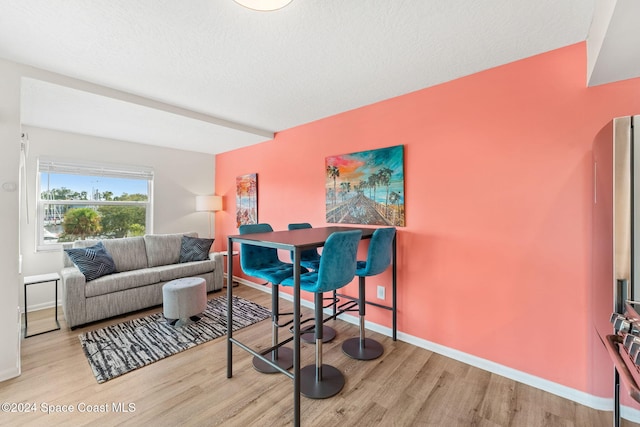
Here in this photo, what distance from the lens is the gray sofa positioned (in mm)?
→ 2756

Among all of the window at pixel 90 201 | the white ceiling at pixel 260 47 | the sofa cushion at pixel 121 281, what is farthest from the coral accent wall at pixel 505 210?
the window at pixel 90 201

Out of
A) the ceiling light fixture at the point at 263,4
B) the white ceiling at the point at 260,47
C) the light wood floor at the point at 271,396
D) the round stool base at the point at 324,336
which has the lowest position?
the light wood floor at the point at 271,396

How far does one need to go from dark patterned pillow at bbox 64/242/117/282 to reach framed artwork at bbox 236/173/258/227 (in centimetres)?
184

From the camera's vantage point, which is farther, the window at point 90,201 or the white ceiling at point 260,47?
the window at point 90,201

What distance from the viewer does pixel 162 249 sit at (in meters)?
3.82

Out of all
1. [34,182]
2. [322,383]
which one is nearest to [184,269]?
[34,182]

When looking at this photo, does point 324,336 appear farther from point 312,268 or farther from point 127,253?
point 127,253

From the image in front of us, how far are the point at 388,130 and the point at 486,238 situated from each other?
136 cm

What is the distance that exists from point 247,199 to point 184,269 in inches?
55.5

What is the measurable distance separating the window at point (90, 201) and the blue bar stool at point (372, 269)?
12.6 feet

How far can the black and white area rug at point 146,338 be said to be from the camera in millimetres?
2137

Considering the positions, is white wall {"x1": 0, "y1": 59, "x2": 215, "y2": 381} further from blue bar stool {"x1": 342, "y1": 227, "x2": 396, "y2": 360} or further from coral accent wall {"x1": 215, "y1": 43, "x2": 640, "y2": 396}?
coral accent wall {"x1": 215, "y1": 43, "x2": 640, "y2": 396}

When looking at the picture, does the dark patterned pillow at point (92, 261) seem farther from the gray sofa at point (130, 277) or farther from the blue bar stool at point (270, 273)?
the blue bar stool at point (270, 273)

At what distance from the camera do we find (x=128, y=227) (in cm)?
415
